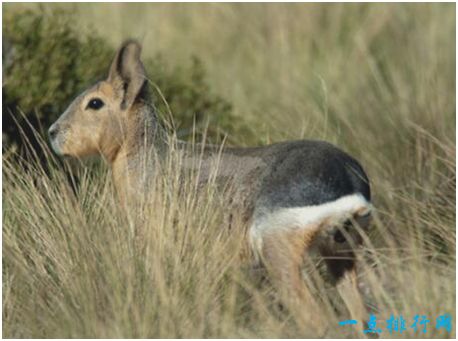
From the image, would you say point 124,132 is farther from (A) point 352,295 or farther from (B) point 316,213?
(A) point 352,295

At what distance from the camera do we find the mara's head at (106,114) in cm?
704

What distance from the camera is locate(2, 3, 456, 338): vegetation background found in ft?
18.6

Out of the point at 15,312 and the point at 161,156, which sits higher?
the point at 161,156

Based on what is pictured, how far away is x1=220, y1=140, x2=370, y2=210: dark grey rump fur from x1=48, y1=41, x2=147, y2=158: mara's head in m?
1.17

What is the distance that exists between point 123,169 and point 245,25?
721cm

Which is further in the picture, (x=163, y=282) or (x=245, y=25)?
(x=245, y=25)

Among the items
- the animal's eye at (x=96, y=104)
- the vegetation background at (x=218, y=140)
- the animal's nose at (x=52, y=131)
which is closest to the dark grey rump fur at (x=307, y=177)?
the vegetation background at (x=218, y=140)

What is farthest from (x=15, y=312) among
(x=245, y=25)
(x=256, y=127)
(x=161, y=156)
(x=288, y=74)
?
(x=245, y=25)

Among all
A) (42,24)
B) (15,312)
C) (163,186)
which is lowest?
(15,312)

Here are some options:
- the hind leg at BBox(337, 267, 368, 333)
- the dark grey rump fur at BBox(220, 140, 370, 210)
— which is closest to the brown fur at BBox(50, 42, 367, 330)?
the dark grey rump fur at BBox(220, 140, 370, 210)

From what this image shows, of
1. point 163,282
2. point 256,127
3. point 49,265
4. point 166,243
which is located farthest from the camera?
point 256,127

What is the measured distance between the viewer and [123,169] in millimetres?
6910

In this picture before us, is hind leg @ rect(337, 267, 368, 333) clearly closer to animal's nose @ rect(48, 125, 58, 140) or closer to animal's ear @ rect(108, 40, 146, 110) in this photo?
animal's ear @ rect(108, 40, 146, 110)

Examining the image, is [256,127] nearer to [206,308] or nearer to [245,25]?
[206,308]
